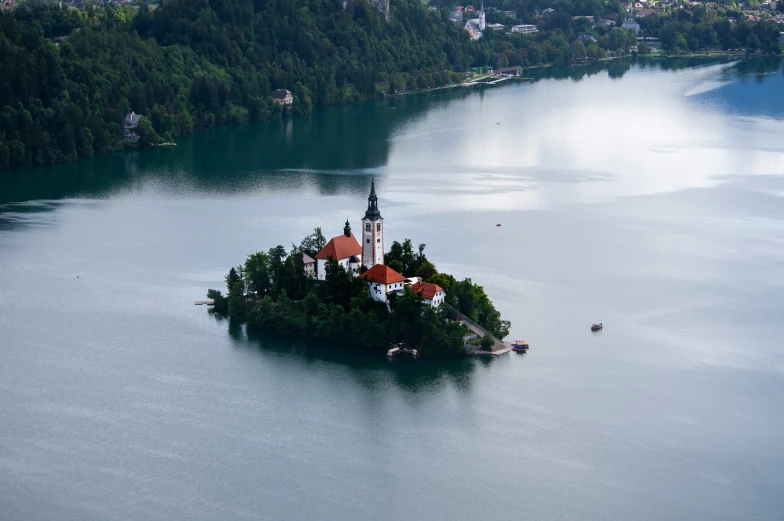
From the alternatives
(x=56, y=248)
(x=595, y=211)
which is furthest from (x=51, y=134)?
(x=595, y=211)

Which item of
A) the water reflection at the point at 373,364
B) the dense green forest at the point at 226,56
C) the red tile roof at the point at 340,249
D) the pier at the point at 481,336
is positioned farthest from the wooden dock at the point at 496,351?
the dense green forest at the point at 226,56

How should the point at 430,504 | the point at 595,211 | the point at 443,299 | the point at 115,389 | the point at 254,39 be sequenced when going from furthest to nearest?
1. the point at 254,39
2. the point at 595,211
3. the point at 443,299
4. the point at 115,389
5. the point at 430,504

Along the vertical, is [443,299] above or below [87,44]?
below

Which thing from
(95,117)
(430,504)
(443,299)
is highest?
(95,117)

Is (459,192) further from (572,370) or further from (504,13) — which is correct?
(504,13)

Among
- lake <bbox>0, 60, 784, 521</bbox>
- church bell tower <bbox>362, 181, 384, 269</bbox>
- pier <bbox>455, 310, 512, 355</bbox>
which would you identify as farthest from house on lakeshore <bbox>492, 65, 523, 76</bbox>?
pier <bbox>455, 310, 512, 355</bbox>

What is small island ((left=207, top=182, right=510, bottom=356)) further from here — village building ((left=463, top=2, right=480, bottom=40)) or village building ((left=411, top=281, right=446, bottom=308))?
village building ((left=463, top=2, right=480, bottom=40))

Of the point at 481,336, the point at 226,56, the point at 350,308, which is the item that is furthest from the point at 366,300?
the point at 226,56

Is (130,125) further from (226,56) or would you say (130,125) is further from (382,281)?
(382,281)
